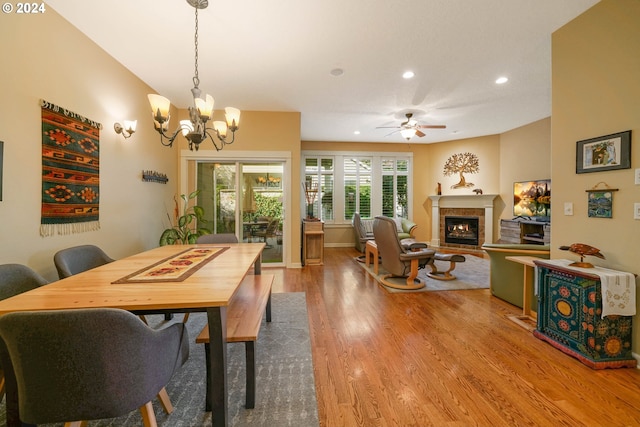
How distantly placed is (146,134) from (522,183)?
7239mm

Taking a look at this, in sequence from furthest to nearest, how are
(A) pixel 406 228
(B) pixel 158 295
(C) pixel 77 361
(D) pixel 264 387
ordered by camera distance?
(A) pixel 406 228, (D) pixel 264 387, (B) pixel 158 295, (C) pixel 77 361

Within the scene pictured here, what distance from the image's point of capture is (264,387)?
5.64ft

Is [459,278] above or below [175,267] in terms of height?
below

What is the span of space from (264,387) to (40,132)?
275 centimetres

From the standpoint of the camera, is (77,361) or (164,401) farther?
(164,401)

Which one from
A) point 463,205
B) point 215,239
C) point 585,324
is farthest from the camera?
point 463,205

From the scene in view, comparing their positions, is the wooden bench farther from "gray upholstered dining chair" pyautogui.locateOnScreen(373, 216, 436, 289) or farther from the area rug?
the area rug

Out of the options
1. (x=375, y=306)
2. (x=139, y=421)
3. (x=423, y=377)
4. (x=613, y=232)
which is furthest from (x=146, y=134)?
(x=613, y=232)

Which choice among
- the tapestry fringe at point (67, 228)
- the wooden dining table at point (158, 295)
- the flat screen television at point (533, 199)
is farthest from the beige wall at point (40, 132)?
the flat screen television at point (533, 199)

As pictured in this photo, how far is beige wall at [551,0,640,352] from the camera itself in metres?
1.91

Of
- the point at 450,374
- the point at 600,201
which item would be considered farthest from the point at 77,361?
the point at 600,201

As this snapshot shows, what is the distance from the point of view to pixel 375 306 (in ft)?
9.91

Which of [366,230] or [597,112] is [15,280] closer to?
[597,112]

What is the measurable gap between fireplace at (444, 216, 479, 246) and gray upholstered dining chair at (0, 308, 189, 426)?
23.6 ft
